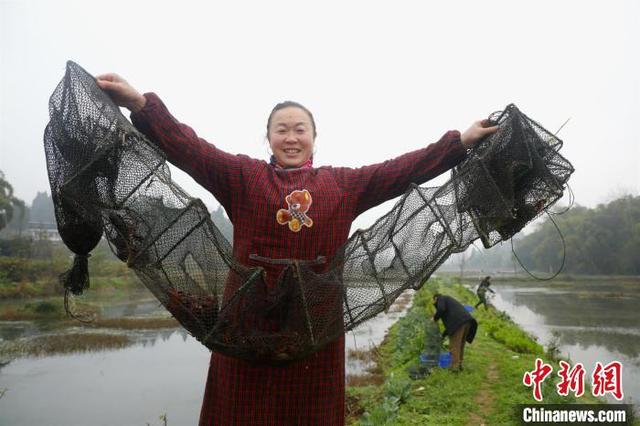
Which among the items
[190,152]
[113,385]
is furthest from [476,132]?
[113,385]

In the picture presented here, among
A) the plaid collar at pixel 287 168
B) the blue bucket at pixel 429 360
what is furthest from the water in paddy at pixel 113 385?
the plaid collar at pixel 287 168

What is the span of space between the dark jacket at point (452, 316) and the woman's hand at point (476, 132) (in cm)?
592

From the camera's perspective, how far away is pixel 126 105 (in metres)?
2.02

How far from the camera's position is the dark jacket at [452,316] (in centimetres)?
→ 753

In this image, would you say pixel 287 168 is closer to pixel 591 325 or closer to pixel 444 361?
pixel 444 361

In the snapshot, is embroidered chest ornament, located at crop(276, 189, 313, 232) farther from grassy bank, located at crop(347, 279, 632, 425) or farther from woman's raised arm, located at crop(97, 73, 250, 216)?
grassy bank, located at crop(347, 279, 632, 425)

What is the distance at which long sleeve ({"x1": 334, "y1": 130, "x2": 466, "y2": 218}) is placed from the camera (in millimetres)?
2166

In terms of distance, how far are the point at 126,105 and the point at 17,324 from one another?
2136 cm

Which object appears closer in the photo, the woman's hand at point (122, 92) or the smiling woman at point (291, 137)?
the woman's hand at point (122, 92)

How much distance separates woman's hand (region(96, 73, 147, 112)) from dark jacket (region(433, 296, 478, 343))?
22.2ft

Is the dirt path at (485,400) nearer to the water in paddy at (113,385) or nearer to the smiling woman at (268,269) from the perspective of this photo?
the water in paddy at (113,385)

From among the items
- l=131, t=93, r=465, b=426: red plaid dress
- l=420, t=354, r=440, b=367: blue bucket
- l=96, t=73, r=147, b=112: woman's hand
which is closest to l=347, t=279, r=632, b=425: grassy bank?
l=420, t=354, r=440, b=367: blue bucket

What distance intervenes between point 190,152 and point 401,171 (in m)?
1.01

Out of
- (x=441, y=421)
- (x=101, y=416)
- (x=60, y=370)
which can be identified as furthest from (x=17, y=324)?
(x=441, y=421)
